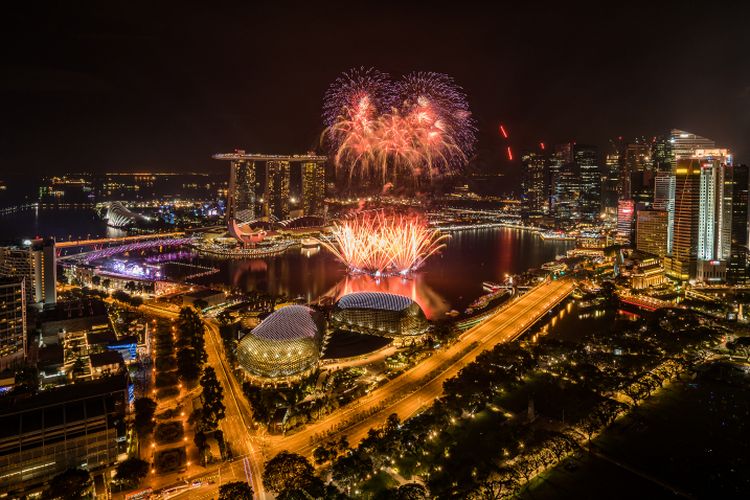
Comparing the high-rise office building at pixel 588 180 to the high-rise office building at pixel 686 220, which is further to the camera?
the high-rise office building at pixel 588 180

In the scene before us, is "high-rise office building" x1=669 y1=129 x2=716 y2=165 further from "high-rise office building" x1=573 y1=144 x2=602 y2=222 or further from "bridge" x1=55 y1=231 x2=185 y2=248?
"bridge" x1=55 y1=231 x2=185 y2=248

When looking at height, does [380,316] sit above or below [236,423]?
above

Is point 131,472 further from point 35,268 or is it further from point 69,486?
point 35,268

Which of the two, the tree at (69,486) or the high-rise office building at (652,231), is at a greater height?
the high-rise office building at (652,231)

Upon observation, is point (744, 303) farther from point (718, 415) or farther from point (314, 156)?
point (314, 156)

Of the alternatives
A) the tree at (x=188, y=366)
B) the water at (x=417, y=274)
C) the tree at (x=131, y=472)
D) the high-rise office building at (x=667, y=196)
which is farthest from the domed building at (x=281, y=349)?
the high-rise office building at (x=667, y=196)

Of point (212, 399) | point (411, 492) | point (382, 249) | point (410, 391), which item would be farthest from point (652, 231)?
point (212, 399)

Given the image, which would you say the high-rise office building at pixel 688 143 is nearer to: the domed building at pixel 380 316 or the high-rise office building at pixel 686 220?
the high-rise office building at pixel 686 220
